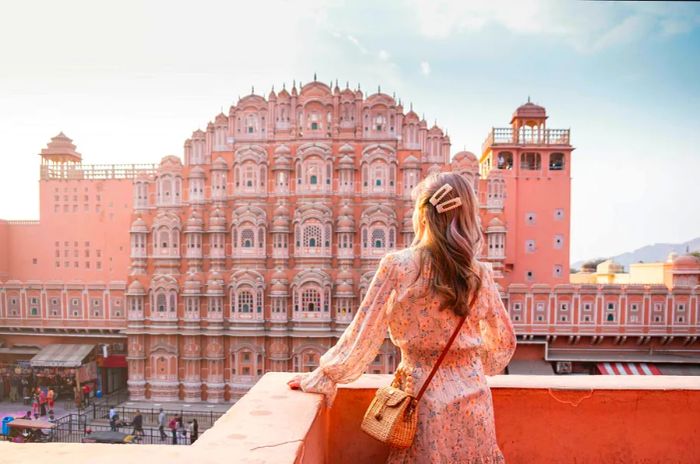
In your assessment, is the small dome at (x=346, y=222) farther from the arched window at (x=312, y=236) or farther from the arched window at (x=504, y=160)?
the arched window at (x=504, y=160)

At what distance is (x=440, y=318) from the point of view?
4.66 feet

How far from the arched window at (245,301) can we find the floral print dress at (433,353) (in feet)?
43.2

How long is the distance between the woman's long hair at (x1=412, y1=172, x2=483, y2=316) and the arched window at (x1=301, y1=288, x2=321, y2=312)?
42.1ft

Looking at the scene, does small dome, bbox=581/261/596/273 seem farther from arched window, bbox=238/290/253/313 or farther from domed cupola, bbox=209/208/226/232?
domed cupola, bbox=209/208/226/232

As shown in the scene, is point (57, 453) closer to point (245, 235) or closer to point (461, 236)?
point (461, 236)

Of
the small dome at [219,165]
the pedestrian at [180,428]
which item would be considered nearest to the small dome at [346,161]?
the small dome at [219,165]

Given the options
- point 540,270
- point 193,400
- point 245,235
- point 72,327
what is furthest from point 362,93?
point 72,327

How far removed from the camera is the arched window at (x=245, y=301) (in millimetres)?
14195

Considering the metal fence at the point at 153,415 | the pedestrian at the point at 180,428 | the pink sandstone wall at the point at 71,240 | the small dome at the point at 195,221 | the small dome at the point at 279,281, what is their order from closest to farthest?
the pedestrian at the point at 180,428 → the metal fence at the point at 153,415 → the small dome at the point at 279,281 → the small dome at the point at 195,221 → the pink sandstone wall at the point at 71,240

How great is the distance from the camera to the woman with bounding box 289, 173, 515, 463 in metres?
1.38

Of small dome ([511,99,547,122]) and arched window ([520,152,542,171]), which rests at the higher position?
small dome ([511,99,547,122])

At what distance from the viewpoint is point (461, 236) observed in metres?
1.38

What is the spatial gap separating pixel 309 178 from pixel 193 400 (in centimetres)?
782

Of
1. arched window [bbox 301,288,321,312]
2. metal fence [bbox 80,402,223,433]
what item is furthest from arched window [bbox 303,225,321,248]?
metal fence [bbox 80,402,223,433]
